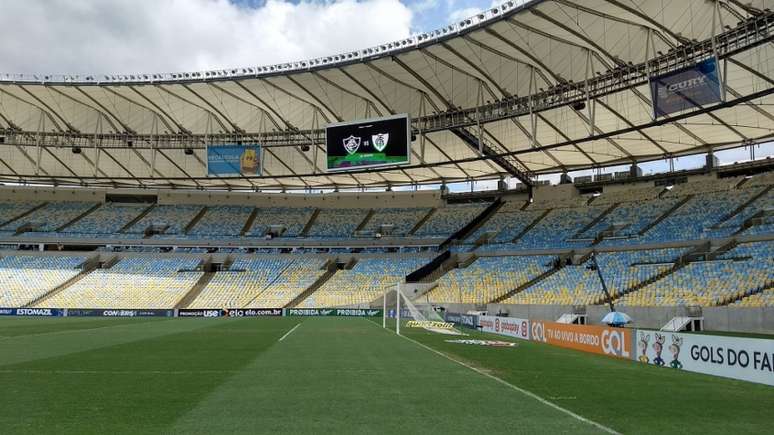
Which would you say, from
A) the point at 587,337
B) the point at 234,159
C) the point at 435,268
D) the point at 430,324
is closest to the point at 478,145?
the point at 435,268

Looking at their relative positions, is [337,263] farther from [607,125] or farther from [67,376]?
[67,376]

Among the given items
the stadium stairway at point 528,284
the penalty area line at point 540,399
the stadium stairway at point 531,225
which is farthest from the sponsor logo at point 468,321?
the penalty area line at point 540,399

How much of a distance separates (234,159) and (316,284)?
15594mm

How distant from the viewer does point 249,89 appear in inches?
1720

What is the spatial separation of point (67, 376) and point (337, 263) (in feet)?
157

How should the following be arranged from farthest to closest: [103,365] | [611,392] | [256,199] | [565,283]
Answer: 1. [256,199]
2. [565,283]
3. [103,365]
4. [611,392]

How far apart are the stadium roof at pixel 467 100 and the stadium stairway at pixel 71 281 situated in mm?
8641

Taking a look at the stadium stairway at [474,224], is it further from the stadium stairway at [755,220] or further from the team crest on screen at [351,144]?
the stadium stairway at [755,220]

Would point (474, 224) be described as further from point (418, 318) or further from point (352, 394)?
point (352, 394)

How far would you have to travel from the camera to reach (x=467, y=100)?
41.7m

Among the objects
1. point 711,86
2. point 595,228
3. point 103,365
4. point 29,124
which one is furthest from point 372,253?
Result: point 103,365

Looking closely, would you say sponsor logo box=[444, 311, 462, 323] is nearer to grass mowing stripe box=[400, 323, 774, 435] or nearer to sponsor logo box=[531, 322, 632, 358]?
sponsor logo box=[531, 322, 632, 358]

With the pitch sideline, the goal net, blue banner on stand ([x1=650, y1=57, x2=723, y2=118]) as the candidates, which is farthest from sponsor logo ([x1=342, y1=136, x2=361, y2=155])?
the pitch sideline

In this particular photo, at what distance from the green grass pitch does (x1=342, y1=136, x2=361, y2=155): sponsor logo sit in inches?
915
